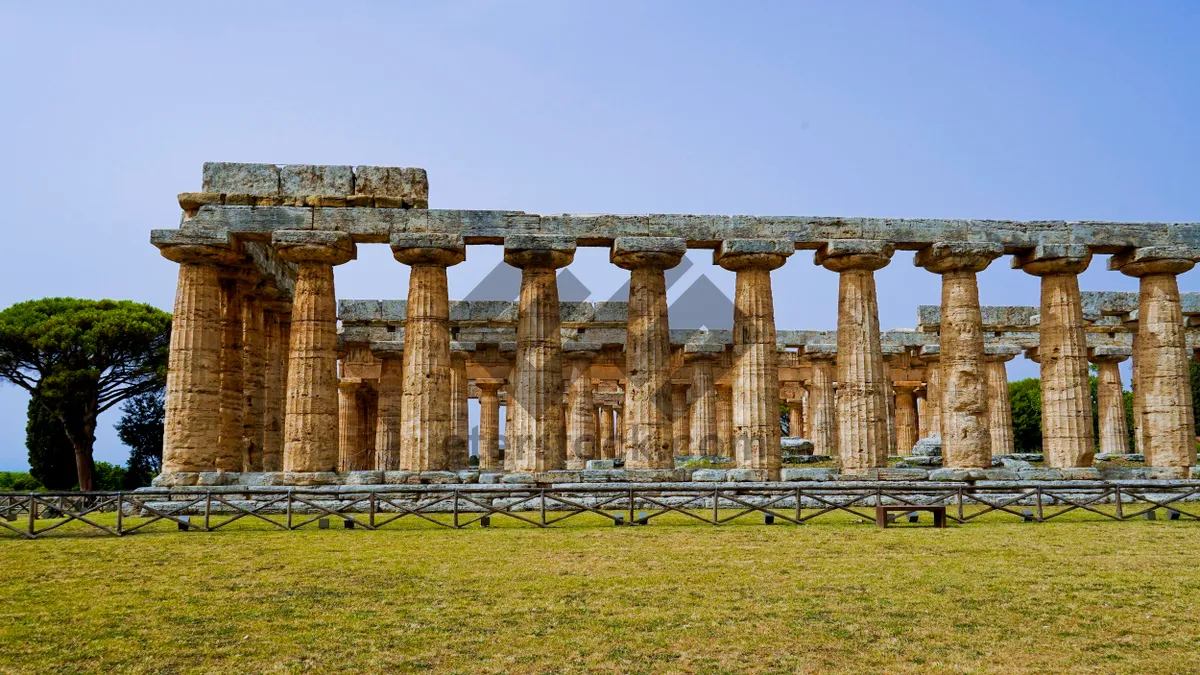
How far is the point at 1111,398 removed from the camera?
4091 cm

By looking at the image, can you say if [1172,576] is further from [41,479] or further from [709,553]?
[41,479]

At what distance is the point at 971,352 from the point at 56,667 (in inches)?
930

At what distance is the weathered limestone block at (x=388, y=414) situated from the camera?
3853 centimetres

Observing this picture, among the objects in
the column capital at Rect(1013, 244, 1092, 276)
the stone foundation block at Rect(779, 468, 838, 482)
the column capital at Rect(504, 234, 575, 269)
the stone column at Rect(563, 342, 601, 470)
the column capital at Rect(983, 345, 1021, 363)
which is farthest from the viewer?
the column capital at Rect(983, 345, 1021, 363)

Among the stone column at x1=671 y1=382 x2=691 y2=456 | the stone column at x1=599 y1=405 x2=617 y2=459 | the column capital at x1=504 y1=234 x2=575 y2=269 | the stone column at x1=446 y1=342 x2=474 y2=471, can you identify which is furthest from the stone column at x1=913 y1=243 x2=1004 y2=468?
the stone column at x1=599 y1=405 x2=617 y2=459

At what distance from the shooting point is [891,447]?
48812mm

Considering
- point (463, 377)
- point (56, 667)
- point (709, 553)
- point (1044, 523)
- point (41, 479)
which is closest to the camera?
point (56, 667)

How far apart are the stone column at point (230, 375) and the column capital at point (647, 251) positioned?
425 inches

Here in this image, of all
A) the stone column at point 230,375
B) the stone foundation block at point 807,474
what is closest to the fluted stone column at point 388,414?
the stone column at point 230,375

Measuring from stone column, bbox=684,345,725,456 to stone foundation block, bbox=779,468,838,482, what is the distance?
14741mm

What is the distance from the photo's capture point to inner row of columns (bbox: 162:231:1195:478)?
2423cm

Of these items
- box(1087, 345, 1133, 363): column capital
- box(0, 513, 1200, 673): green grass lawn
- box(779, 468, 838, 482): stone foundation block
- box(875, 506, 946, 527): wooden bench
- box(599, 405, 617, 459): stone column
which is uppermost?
box(1087, 345, 1133, 363): column capital

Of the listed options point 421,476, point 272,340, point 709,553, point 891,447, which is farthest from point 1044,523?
point 891,447

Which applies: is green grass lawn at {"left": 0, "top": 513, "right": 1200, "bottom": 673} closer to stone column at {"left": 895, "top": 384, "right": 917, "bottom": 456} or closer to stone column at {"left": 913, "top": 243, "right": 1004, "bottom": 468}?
stone column at {"left": 913, "top": 243, "right": 1004, "bottom": 468}
